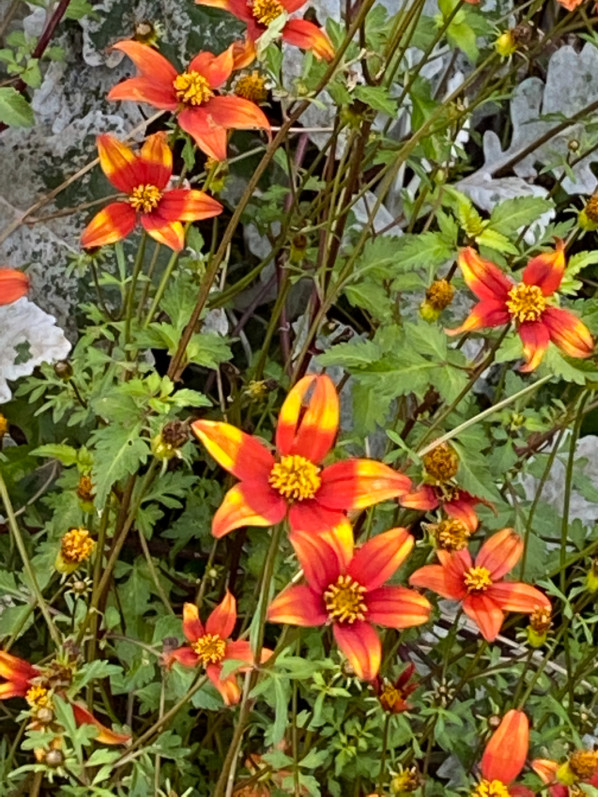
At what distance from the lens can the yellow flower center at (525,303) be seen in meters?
0.57

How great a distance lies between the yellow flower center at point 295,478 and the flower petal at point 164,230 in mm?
170

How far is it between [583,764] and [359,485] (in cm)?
22

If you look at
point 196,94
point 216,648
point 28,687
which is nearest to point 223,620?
point 216,648

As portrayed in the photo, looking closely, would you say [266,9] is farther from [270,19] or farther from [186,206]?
[186,206]

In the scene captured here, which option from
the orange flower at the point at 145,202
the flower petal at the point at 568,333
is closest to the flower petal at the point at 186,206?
the orange flower at the point at 145,202

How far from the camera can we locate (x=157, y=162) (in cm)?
62

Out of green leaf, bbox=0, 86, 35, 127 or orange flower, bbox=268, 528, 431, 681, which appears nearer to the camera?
orange flower, bbox=268, 528, 431, 681

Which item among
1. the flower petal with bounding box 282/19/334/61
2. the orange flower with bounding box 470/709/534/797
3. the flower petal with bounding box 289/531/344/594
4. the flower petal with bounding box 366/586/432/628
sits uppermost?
the flower petal with bounding box 282/19/334/61

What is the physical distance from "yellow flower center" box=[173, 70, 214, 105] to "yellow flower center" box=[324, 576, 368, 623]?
303mm

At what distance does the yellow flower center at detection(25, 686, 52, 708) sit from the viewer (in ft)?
1.79

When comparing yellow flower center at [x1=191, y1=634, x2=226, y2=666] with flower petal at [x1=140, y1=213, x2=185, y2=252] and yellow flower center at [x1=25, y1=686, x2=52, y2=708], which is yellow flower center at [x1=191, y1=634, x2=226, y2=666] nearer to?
yellow flower center at [x1=25, y1=686, x2=52, y2=708]

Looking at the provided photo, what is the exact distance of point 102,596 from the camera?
2.08 ft

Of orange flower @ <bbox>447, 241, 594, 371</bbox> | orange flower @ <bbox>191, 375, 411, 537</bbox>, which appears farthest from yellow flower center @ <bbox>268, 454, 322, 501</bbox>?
orange flower @ <bbox>447, 241, 594, 371</bbox>

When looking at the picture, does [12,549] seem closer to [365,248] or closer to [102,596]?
[102,596]
